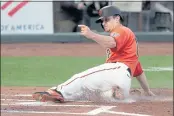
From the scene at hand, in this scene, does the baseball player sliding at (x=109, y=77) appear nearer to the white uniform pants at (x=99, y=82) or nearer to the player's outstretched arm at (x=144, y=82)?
the white uniform pants at (x=99, y=82)

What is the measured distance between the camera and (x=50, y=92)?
21.6 feet

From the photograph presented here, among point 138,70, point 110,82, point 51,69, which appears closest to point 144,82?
point 138,70

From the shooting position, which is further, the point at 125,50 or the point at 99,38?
the point at 125,50

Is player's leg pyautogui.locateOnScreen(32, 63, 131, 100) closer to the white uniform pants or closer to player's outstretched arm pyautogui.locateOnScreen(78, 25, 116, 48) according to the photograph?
the white uniform pants

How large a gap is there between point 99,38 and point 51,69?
5078 millimetres

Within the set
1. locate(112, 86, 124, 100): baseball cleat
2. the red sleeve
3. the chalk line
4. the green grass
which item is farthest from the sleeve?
the green grass

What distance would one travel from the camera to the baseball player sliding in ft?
21.5

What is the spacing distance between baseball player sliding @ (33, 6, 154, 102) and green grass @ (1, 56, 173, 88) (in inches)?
94.3

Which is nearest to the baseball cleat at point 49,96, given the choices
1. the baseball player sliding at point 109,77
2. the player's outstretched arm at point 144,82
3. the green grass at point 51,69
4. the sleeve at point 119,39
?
the baseball player sliding at point 109,77

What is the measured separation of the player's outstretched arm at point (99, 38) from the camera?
20.5 ft

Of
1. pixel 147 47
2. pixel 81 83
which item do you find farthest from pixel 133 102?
pixel 147 47

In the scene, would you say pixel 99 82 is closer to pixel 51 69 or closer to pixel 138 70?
pixel 138 70

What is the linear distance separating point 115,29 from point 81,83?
0.81 metres

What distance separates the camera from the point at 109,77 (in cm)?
654
